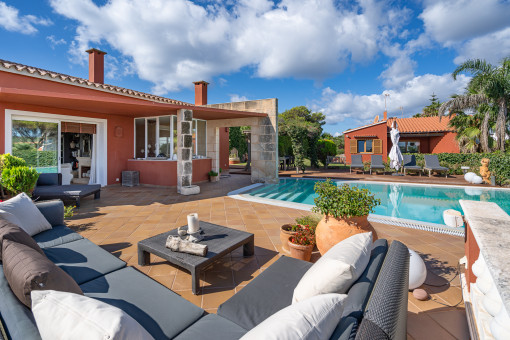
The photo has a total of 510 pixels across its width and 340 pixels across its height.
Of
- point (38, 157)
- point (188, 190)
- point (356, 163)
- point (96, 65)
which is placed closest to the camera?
point (188, 190)

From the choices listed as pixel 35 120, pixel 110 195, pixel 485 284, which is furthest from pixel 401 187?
pixel 35 120

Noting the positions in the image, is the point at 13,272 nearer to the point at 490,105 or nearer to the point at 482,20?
the point at 482,20

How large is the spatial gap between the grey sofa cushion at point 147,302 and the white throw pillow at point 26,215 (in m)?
1.55

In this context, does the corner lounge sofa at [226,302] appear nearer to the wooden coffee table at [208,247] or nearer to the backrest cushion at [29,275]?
the backrest cushion at [29,275]

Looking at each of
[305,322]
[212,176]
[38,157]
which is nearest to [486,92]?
[212,176]

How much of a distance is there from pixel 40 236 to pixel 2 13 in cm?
908

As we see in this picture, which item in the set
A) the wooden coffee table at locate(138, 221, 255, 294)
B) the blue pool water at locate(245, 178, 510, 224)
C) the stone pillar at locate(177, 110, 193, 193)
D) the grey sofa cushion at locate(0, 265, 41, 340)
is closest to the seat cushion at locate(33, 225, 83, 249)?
the wooden coffee table at locate(138, 221, 255, 294)

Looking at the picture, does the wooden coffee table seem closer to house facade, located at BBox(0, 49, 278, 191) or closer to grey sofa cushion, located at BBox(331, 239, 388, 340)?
grey sofa cushion, located at BBox(331, 239, 388, 340)

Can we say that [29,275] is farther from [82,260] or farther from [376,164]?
[376,164]

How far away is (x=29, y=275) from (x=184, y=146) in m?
6.95

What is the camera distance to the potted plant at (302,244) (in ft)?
10.2

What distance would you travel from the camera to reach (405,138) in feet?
66.5

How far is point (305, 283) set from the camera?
1.50m

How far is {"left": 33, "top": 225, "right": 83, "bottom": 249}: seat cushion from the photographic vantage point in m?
2.76
